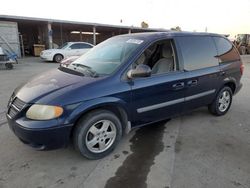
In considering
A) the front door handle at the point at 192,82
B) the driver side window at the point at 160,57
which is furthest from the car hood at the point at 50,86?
the front door handle at the point at 192,82

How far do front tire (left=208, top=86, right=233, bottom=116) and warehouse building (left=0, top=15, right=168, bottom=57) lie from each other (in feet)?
49.1

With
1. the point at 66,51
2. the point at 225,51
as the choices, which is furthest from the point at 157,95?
the point at 66,51

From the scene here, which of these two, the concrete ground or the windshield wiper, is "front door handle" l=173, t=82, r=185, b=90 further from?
the windshield wiper

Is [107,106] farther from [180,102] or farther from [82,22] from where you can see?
[82,22]

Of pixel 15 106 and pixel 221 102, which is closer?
pixel 15 106

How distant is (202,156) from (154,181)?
929mm

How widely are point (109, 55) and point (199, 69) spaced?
1.59 metres

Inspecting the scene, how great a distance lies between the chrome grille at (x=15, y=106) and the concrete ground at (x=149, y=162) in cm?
65

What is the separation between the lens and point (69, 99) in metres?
2.52

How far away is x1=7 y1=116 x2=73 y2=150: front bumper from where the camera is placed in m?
2.45

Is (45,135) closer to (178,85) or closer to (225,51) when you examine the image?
(178,85)

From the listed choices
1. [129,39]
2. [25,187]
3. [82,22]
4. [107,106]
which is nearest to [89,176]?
[25,187]

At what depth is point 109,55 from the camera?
11.5 feet

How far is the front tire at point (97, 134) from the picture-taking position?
8.80 ft
